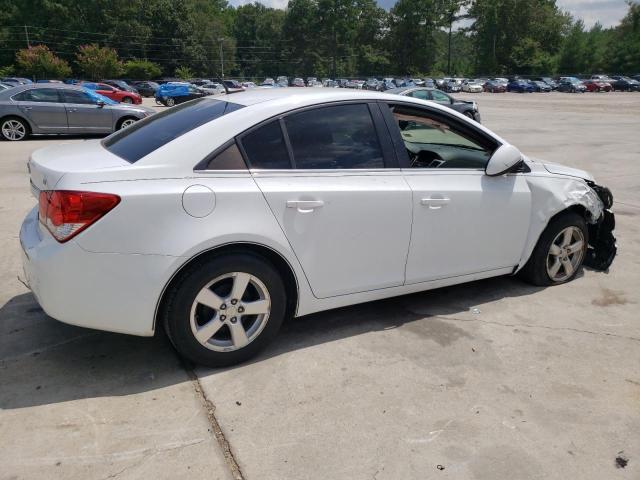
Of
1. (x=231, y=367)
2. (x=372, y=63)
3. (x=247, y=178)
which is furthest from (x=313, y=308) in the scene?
(x=372, y=63)

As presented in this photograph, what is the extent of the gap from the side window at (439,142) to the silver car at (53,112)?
40.4ft

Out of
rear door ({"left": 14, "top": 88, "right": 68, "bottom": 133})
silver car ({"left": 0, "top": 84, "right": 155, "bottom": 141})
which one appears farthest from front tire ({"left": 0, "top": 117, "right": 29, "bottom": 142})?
rear door ({"left": 14, "top": 88, "right": 68, "bottom": 133})

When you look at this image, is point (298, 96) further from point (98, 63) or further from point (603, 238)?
point (98, 63)

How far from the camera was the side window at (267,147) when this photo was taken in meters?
3.21

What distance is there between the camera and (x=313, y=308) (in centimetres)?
347

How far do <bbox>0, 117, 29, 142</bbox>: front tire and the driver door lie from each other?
42.5 feet

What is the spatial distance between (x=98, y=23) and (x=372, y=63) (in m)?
49.2

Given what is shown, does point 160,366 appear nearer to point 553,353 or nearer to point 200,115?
point 200,115

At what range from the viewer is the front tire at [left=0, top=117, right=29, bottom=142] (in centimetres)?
1391

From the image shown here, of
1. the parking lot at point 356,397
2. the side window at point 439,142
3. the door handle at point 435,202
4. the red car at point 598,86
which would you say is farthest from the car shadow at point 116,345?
the red car at point 598,86

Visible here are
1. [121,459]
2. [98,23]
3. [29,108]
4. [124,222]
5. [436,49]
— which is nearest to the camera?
[121,459]

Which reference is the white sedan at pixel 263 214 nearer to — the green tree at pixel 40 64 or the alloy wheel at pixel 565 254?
the alloy wheel at pixel 565 254

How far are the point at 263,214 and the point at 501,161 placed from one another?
1.83m

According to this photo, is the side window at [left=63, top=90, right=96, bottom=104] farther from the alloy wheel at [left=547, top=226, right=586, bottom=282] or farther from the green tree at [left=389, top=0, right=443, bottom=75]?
the green tree at [left=389, top=0, right=443, bottom=75]
